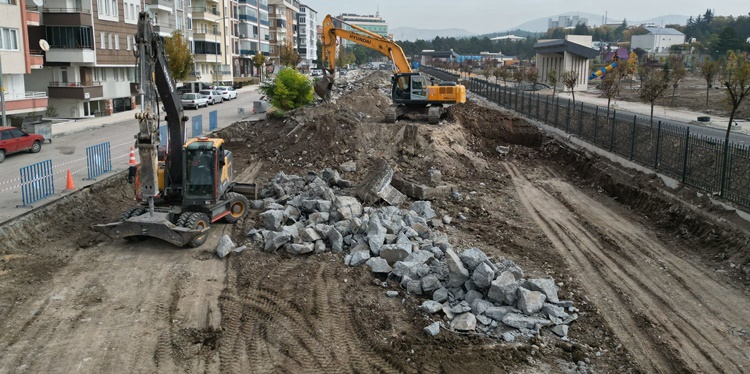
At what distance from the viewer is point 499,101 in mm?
49562

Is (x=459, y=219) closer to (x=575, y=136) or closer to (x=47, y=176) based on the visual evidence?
(x=47, y=176)

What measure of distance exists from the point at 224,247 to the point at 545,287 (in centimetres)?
705

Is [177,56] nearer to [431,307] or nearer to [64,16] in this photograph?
[64,16]

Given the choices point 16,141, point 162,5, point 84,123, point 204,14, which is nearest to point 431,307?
point 16,141

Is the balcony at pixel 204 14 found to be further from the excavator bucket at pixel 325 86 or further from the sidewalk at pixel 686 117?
the sidewalk at pixel 686 117

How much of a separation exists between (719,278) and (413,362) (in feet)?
26.2

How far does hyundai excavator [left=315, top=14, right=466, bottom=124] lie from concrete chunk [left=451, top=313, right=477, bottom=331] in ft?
65.8

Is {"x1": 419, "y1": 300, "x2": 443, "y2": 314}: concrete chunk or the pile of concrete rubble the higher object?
the pile of concrete rubble

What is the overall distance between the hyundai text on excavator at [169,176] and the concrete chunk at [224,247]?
24.0 inches

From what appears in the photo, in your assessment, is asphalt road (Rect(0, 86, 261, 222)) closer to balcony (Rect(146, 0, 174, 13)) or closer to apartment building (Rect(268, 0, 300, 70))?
→ balcony (Rect(146, 0, 174, 13))

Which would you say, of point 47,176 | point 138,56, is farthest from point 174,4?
point 138,56

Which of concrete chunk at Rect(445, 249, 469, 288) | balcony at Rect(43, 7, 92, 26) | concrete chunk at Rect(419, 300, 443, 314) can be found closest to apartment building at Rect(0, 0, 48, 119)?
balcony at Rect(43, 7, 92, 26)

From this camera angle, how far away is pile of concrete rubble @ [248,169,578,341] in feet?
37.3

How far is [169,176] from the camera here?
15.9 m
